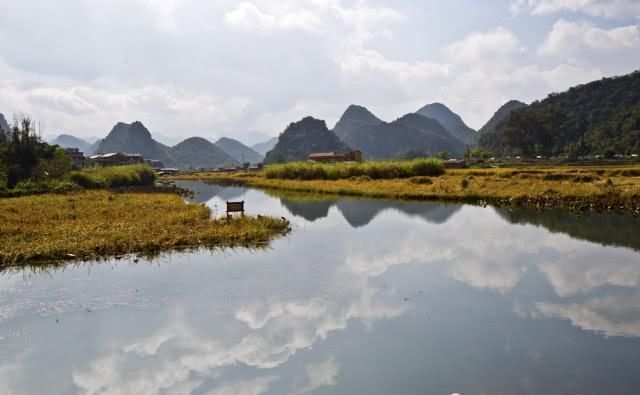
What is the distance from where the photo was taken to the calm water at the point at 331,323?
7273 millimetres

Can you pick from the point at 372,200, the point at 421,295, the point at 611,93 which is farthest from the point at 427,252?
the point at 611,93

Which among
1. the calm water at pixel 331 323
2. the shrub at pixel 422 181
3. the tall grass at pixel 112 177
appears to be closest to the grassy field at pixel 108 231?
the calm water at pixel 331 323

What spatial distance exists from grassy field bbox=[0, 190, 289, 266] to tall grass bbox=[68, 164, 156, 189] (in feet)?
67.1

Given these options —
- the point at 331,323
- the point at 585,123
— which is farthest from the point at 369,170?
the point at 585,123

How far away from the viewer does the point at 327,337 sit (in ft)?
29.1

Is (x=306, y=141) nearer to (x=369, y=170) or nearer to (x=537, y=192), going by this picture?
(x=369, y=170)

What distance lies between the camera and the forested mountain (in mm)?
89125

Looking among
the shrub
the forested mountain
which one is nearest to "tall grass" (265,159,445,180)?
the shrub

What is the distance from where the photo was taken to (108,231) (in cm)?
1775

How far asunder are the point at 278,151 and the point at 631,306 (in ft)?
600

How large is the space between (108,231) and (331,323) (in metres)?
11.6

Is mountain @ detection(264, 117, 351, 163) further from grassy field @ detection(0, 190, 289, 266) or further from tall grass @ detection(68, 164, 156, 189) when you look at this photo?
grassy field @ detection(0, 190, 289, 266)

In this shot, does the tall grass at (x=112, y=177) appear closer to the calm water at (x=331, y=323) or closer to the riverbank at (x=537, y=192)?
the riverbank at (x=537, y=192)

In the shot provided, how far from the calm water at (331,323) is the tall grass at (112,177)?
34.4 meters
